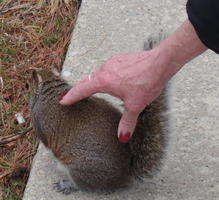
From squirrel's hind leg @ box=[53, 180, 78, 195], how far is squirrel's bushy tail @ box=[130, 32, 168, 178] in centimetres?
29

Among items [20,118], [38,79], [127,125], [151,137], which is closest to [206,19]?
[127,125]

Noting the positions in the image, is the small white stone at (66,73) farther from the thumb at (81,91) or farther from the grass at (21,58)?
the thumb at (81,91)

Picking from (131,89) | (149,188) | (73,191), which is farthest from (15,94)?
(131,89)

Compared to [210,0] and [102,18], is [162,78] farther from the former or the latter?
[102,18]

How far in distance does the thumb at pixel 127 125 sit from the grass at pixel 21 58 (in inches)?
27.0

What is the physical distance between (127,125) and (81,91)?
0.64 ft

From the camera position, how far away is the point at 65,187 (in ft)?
6.92

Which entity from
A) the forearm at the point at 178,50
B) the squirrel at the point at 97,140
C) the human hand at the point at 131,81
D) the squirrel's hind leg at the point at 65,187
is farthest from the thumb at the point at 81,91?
the squirrel's hind leg at the point at 65,187

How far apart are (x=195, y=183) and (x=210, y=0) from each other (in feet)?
3.18

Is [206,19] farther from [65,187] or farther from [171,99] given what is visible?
[65,187]

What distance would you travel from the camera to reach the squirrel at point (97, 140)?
193cm

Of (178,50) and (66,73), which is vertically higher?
(178,50)

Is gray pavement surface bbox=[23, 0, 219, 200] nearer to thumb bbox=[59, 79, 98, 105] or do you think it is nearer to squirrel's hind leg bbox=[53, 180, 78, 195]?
squirrel's hind leg bbox=[53, 180, 78, 195]

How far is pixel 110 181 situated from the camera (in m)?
2.02
